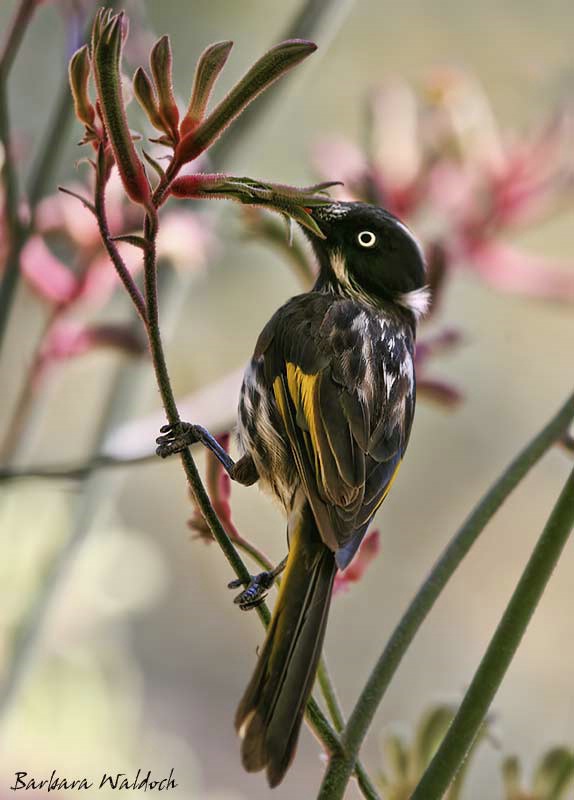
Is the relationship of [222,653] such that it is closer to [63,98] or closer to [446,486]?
[446,486]

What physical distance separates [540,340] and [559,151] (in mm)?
2039

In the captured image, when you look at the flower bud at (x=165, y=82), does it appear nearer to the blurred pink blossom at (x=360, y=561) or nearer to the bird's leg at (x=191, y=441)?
the bird's leg at (x=191, y=441)

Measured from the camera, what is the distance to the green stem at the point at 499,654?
1.97 ft

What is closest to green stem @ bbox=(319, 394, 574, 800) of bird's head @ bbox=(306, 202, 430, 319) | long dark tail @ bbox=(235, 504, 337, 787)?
long dark tail @ bbox=(235, 504, 337, 787)

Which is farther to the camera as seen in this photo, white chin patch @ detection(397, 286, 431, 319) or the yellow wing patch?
white chin patch @ detection(397, 286, 431, 319)

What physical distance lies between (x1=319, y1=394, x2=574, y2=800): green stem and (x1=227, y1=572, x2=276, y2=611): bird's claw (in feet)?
0.27

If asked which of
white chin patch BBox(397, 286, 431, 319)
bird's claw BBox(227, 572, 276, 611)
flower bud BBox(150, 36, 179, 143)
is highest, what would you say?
white chin patch BBox(397, 286, 431, 319)

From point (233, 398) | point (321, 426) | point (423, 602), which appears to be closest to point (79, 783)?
point (233, 398)

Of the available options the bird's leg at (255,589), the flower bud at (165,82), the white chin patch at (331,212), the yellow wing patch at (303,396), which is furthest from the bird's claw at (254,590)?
the white chin patch at (331,212)

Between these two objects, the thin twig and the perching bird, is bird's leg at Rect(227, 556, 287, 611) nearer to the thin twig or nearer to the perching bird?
the perching bird

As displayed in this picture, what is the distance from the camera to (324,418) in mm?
852

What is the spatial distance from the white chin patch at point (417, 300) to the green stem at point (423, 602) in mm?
397

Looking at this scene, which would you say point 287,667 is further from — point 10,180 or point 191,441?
point 10,180

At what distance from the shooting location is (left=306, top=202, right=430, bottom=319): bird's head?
39.9 inches
